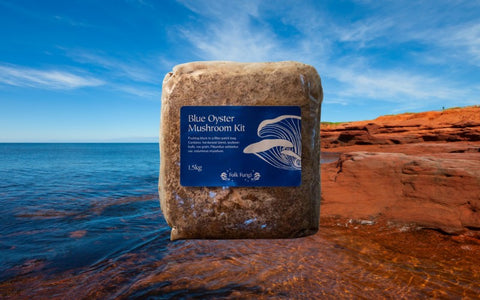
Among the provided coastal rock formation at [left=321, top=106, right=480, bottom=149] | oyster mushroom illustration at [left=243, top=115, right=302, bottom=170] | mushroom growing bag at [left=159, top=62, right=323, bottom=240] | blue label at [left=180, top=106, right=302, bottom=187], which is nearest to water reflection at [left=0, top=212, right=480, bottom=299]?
mushroom growing bag at [left=159, top=62, right=323, bottom=240]

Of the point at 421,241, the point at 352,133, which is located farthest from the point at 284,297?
the point at 352,133

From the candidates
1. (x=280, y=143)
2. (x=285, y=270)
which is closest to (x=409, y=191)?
(x=285, y=270)

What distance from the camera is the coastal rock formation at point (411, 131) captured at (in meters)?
19.2

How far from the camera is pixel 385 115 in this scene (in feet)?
130

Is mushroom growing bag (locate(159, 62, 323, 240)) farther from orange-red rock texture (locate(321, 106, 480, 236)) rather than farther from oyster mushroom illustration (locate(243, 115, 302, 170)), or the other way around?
Result: orange-red rock texture (locate(321, 106, 480, 236))

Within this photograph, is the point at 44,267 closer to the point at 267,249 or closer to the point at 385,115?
the point at 267,249

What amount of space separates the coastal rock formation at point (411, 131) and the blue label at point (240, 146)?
852 inches

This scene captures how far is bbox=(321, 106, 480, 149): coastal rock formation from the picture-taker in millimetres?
19234

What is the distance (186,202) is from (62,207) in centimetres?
638

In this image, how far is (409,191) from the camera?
365cm

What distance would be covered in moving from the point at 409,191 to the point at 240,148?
2831mm

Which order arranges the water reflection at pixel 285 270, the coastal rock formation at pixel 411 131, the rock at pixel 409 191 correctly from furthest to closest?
the coastal rock formation at pixel 411 131 < the rock at pixel 409 191 < the water reflection at pixel 285 270

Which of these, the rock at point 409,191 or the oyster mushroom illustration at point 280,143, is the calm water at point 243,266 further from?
the oyster mushroom illustration at point 280,143

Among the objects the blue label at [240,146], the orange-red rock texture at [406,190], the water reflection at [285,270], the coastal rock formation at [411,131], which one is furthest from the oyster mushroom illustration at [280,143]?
the coastal rock formation at [411,131]
